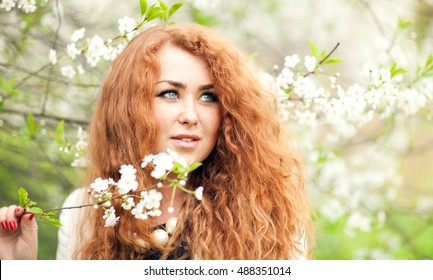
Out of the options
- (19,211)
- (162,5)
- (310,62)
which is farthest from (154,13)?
(19,211)

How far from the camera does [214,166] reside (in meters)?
1.94

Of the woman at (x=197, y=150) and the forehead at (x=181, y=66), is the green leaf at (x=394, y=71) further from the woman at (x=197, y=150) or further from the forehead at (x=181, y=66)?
the forehead at (x=181, y=66)

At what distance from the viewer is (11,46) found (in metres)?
2.43

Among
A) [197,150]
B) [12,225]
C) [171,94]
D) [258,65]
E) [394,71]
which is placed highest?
[258,65]

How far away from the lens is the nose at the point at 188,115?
175 centimetres

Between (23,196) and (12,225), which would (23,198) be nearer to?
(23,196)

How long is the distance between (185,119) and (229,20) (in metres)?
1.85

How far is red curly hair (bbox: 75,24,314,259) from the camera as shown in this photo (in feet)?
6.00

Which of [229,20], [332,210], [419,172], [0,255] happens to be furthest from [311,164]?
[419,172]

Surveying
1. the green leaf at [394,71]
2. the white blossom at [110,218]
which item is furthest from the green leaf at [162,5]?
the green leaf at [394,71]

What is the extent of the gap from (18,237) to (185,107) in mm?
579

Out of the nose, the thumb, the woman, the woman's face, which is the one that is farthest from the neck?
the thumb

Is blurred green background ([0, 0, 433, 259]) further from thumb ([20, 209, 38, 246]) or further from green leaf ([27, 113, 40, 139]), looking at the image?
thumb ([20, 209, 38, 246])

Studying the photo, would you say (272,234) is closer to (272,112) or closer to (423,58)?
(272,112)
